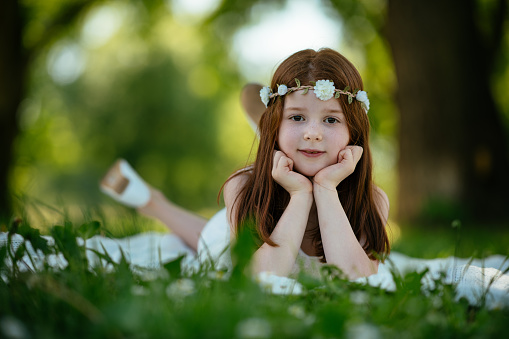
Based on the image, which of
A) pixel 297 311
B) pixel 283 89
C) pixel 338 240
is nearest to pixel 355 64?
pixel 283 89

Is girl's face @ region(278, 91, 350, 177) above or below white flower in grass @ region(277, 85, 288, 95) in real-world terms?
below

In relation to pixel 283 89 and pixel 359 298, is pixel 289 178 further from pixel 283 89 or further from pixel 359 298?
pixel 359 298

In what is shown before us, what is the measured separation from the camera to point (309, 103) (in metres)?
2.17

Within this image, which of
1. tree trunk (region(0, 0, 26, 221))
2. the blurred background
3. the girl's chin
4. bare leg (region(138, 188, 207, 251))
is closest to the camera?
the girl's chin

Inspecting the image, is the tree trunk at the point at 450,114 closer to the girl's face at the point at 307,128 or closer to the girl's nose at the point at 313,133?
the girl's face at the point at 307,128

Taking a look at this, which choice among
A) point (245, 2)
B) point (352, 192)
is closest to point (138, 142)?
point (245, 2)

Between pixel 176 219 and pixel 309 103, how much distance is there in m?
1.56

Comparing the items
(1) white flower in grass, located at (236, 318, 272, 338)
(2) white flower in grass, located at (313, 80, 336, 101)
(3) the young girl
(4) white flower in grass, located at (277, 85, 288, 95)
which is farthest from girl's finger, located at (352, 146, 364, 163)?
(1) white flower in grass, located at (236, 318, 272, 338)

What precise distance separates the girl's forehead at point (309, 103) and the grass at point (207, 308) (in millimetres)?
830

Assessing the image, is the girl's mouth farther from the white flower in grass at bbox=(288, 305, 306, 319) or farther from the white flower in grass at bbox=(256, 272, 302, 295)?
the white flower in grass at bbox=(288, 305, 306, 319)

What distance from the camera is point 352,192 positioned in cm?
240

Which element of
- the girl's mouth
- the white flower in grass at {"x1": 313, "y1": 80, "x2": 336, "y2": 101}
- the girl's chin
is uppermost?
the white flower in grass at {"x1": 313, "y1": 80, "x2": 336, "y2": 101}

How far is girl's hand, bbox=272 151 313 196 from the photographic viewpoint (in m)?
2.11

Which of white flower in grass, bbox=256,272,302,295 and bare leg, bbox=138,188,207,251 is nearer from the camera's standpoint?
white flower in grass, bbox=256,272,302,295
